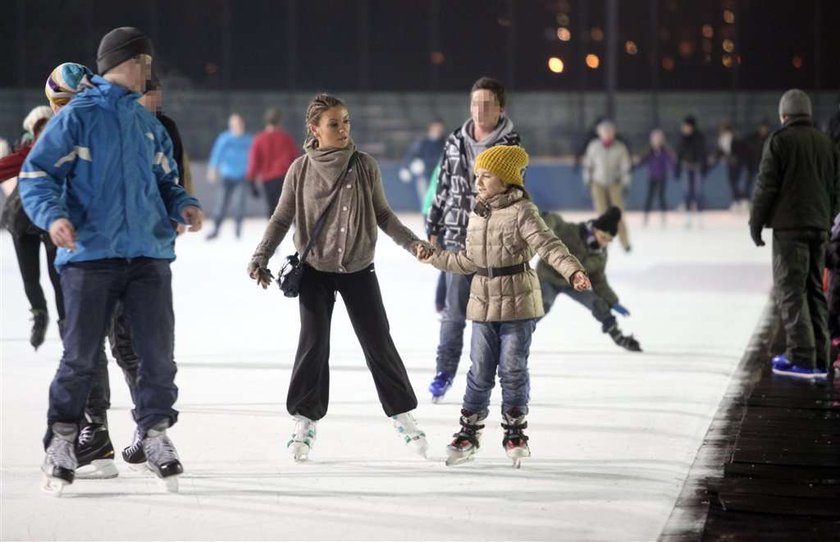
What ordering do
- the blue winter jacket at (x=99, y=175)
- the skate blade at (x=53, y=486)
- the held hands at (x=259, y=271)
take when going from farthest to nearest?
the held hands at (x=259, y=271)
the skate blade at (x=53, y=486)
the blue winter jacket at (x=99, y=175)

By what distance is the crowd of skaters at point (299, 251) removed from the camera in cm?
536

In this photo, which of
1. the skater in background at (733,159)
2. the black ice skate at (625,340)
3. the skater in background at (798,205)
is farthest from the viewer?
the skater in background at (733,159)

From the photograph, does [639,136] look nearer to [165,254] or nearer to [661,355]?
[661,355]

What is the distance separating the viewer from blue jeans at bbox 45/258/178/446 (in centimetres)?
537

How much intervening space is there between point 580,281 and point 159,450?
66.3 inches

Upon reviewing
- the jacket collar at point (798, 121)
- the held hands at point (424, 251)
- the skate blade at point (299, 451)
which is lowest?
the skate blade at point (299, 451)

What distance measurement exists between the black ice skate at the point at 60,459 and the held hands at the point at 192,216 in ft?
2.71

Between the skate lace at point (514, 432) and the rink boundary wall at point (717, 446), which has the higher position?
the skate lace at point (514, 432)

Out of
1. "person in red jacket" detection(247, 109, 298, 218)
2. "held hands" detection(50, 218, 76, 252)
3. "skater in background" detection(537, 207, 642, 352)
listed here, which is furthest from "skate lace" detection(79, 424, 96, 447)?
"person in red jacket" detection(247, 109, 298, 218)

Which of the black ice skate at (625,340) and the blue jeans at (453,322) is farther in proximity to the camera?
Result: the black ice skate at (625,340)

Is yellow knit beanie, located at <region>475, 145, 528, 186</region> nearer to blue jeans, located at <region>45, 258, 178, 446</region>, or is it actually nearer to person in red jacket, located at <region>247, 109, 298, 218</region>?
blue jeans, located at <region>45, 258, 178, 446</region>

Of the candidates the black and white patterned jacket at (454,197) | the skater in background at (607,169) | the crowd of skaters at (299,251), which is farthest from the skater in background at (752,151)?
the black and white patterned jacket at (454,197)

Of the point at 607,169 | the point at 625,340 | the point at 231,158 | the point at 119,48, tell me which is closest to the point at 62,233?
the point at 119,48

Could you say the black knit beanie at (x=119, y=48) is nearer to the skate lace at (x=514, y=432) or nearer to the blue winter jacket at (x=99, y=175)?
the blue winter jacket at (x=99, y=175)
